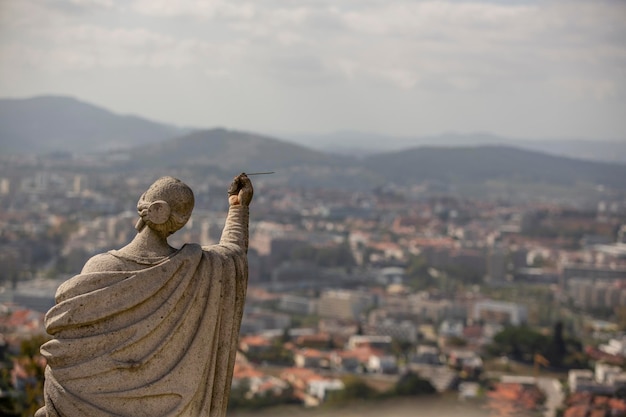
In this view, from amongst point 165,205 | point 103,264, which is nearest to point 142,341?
point 103,264

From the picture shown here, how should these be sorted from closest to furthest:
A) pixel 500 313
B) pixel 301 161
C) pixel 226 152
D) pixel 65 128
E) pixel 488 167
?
1. pixel 500 313
2. pixel 226 152
3. pixel 301 161
4. pixel 488 167
5. pixel 65 128

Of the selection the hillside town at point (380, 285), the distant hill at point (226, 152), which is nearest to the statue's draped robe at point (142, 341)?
the hillside town at point (380, 285)

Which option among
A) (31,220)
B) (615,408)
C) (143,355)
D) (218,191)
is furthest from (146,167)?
(143,355)

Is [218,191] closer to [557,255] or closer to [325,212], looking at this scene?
[325,212]

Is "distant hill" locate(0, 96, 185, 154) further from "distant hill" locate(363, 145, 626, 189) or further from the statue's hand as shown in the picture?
the statue's hand

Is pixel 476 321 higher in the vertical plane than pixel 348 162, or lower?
lower

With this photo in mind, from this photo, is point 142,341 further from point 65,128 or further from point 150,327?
point 65,128

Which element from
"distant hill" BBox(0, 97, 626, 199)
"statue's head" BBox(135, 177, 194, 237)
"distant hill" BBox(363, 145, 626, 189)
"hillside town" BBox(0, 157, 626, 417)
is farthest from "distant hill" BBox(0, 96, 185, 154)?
"statue's head" BBox(135, 177, 194, 237)
